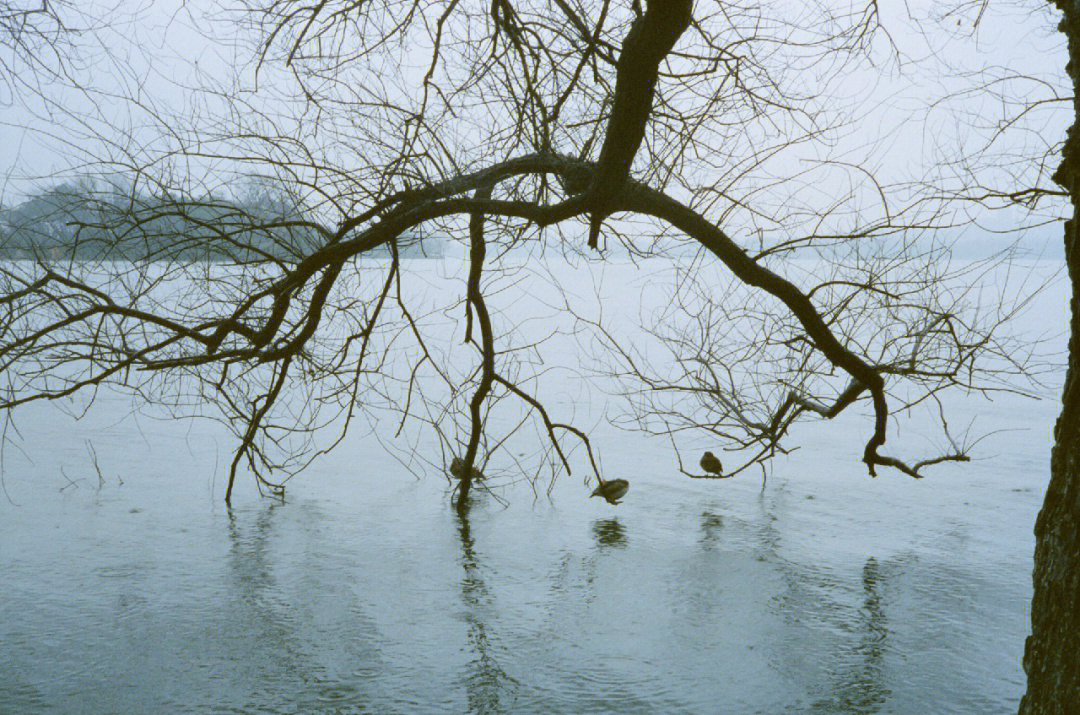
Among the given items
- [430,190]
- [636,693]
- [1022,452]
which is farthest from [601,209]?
[1022,452]

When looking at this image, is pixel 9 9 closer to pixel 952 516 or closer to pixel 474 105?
pixel 474 105

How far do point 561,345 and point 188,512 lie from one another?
13.4m

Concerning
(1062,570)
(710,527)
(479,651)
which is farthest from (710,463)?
(1062,570)

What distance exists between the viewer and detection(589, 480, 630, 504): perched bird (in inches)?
326

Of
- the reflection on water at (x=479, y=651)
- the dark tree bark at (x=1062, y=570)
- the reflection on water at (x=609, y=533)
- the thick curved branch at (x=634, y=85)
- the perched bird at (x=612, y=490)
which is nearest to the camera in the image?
the dark tree bark at (x=1062, y=570)

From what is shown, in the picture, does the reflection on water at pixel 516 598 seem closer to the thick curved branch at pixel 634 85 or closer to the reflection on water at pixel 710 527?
the reflection on water at pixel 710 527

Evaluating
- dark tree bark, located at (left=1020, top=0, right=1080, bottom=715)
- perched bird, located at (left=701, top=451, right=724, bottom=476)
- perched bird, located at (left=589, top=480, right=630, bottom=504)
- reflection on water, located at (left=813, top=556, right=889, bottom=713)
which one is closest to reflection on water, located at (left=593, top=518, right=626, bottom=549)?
perched bird, located at (left=589, top=480, right=630, bottom=504)

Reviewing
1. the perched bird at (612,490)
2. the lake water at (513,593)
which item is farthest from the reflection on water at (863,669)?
the perched bird at (612,490)

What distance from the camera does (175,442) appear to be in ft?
37.5

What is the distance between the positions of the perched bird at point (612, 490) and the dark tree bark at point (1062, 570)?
536 cm

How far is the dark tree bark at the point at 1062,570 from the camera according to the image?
9.19 ft

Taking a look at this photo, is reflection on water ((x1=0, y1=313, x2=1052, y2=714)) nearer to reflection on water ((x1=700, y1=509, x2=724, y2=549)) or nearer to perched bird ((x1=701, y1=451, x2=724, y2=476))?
reflection on water ((x1=700, y1=509, x2=724, y2=549))

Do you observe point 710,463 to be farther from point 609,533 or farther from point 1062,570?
point 1062,570

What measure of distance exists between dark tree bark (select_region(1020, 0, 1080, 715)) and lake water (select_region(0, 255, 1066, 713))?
6.31 feet
